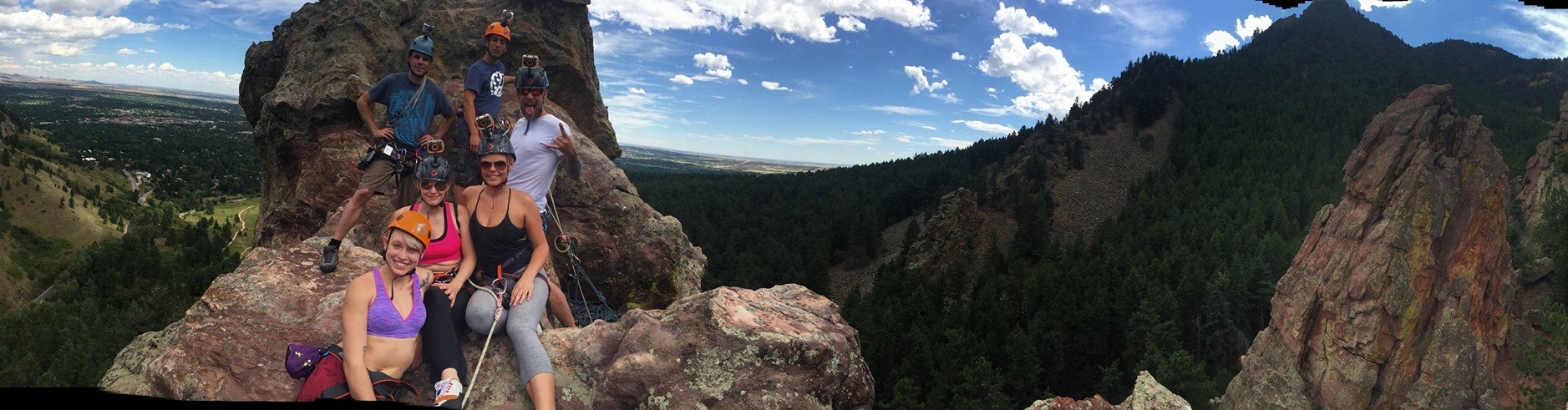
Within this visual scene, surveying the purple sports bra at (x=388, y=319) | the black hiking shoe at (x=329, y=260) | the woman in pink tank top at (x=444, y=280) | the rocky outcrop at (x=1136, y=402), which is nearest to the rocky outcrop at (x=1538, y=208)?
the rocky outcrop at (x=1136, y=402)

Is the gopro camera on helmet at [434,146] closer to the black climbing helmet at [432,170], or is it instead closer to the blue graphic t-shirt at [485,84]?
the black climbing helmet at [432,170]

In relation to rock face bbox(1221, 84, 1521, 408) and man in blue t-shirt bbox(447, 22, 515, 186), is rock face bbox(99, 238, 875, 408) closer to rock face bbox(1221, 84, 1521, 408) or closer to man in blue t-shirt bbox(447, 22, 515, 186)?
man in blue t-shirt bbox(447, 22, 515, 186)

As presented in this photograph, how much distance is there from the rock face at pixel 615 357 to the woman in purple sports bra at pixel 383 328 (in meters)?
0.51

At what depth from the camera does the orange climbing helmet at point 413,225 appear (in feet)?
16.9

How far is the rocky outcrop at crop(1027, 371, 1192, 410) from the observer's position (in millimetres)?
7281

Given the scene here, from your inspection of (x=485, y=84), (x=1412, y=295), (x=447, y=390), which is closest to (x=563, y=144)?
(x=485, y=84)

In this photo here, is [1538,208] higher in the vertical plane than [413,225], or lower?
higher

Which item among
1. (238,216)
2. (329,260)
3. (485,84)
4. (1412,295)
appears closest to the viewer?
(329,260)

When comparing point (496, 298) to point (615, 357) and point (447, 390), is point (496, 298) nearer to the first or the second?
point (447, 390)

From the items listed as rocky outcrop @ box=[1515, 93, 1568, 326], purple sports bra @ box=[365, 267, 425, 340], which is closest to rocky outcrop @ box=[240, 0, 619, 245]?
purple sports bra @ box=[365, 267, 425, 340]

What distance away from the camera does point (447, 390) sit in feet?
16.3

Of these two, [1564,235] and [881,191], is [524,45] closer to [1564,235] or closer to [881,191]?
[1564,235]

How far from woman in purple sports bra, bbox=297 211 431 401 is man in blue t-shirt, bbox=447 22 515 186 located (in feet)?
10.5

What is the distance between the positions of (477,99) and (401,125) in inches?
41.6
